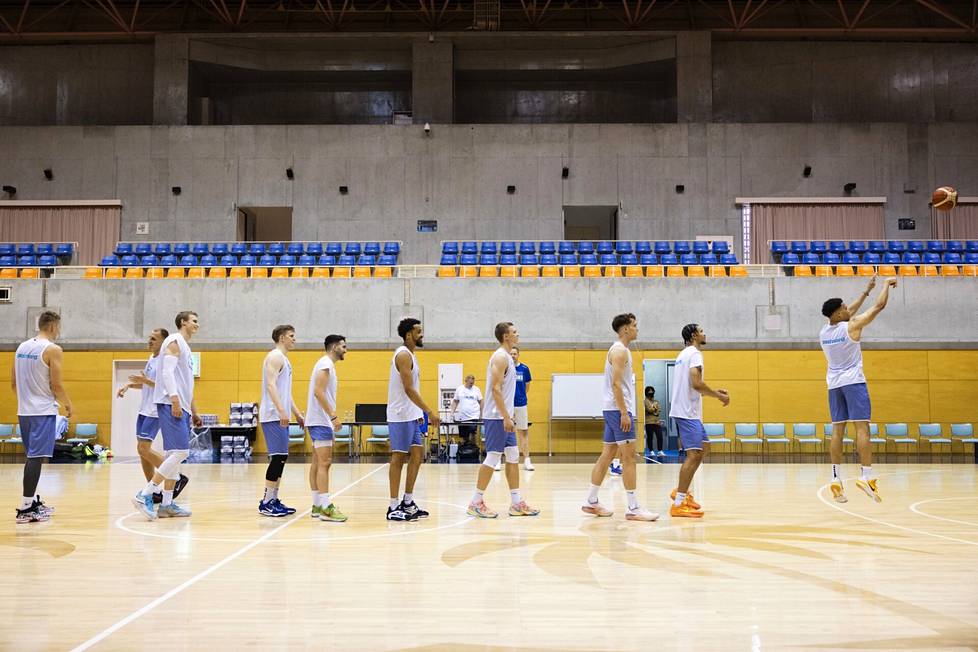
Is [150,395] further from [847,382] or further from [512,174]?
[512,174]

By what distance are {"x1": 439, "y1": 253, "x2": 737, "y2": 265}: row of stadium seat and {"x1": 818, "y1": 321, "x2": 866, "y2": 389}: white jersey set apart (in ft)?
37.1

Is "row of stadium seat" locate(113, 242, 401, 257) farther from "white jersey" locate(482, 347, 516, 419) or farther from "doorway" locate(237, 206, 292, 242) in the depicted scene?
"white jersey" locate(482, 347, 516, 419)

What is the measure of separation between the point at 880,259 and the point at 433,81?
13.6 metres

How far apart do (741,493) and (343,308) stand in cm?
1062

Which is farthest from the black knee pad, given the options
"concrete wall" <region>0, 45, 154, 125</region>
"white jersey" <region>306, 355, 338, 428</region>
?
"concrete wall" <region>0, 45, 154, 125</region>

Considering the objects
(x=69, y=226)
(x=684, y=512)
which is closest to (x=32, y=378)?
(x=684, y=512)

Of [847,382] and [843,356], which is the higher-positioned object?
[843,356]

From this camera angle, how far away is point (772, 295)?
17578 mm

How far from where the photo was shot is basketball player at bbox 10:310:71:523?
719 centimetres

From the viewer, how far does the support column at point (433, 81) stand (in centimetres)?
2405

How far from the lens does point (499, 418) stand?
24.4ft

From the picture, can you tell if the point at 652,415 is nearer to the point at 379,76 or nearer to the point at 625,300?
the point at 625,300

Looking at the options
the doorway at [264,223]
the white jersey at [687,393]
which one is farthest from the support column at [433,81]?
the white jersey at [687,393]

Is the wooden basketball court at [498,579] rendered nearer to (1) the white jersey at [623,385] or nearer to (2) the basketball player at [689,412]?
(2) the basketball player at [689,412]
